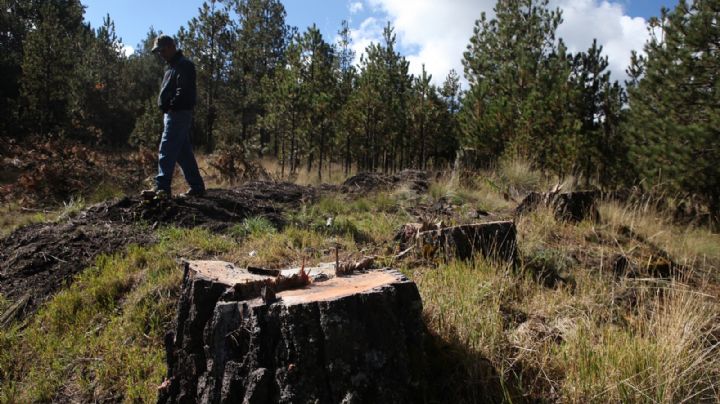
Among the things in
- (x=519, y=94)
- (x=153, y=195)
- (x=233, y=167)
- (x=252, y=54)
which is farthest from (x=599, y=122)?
(x=252, y=54)

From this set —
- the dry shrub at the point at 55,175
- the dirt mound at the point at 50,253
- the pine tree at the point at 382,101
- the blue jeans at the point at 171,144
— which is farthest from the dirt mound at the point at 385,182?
the pine tree at the point at 382,101

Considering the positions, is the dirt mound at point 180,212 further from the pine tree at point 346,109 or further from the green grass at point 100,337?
the pine tree at point 346,109

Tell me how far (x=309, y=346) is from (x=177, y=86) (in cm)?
460

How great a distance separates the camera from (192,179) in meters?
6.12

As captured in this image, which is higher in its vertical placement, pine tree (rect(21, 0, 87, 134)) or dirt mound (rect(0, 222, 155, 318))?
pine tree (rect(21, 0, 87, 134))

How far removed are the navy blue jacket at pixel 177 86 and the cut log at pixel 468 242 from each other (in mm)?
3465

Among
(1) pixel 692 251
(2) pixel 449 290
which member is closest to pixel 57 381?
(2) pixel 449 290

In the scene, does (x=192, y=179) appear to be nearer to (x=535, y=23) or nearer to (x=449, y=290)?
(x=449, y=290)

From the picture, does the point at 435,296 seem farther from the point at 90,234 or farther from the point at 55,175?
the point at 55,175

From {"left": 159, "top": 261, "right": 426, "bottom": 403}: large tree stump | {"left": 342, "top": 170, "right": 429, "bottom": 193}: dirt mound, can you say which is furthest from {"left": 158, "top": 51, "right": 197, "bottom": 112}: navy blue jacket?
{"left": 159, "top": 261, "right": 426, "bottom": 403}: large tree stump

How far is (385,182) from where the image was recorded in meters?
8.23

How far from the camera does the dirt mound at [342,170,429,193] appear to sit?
25.9 ft

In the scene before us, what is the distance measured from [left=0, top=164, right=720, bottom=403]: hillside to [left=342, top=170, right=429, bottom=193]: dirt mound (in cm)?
142

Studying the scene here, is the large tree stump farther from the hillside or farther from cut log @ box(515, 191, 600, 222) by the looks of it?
cut log @ box(515, 191, 600, 222)
